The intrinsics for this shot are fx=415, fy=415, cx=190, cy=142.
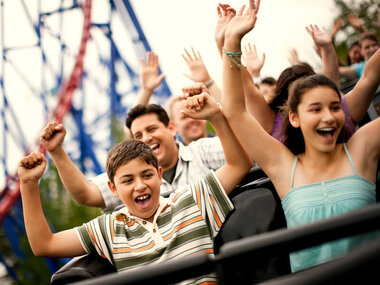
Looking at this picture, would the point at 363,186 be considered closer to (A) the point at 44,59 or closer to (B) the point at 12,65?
(B) the point at 12,65

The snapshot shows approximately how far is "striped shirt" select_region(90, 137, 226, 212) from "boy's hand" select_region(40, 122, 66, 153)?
36cm

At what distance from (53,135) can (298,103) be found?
823 millimetres

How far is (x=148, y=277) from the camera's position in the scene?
587mm

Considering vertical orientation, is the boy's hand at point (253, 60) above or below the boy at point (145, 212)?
above

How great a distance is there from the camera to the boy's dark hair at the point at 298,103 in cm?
121

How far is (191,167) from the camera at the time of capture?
5.67 ft

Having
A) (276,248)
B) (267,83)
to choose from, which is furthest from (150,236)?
(267,83)

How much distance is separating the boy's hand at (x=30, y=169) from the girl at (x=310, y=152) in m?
0.60

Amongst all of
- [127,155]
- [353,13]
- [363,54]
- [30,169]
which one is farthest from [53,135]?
[353,13]

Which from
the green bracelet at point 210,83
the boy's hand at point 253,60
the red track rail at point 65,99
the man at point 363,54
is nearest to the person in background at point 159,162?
the green bracelet at point 210,83

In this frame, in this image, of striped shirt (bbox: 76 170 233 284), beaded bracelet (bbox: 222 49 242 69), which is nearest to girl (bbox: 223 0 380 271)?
beaded bracelet (bbox: 222 49 242 69)

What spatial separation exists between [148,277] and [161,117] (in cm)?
133

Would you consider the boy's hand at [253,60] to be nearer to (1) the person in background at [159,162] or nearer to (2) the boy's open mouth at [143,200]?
(1) the person in background at [159,162]

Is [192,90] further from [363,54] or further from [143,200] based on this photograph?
[363,54]
